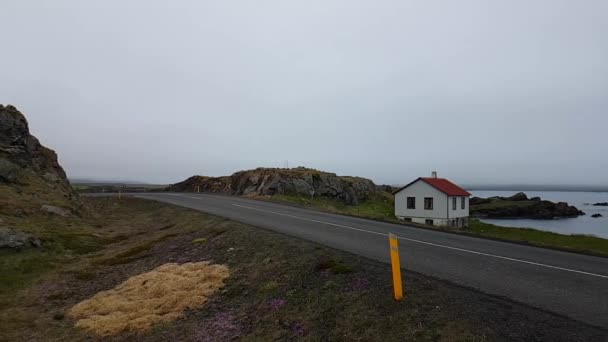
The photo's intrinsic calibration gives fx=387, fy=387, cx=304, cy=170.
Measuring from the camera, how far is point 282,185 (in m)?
55.9

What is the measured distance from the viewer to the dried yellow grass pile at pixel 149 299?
31.9 ft

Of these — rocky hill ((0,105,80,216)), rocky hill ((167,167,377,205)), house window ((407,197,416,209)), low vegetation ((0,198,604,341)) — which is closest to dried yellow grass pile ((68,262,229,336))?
low vegetation ((0,198,604,341))

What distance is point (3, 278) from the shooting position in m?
13.9

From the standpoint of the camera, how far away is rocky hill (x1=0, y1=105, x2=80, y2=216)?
24.7 m

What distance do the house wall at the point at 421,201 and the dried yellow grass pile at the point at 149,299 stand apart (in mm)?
49009

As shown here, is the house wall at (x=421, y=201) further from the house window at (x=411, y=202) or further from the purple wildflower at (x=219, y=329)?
the purple wildflower at (x=219, y=329)

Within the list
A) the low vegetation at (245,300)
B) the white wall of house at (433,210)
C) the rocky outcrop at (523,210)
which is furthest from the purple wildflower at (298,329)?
the rocky outcrop at (523,210)

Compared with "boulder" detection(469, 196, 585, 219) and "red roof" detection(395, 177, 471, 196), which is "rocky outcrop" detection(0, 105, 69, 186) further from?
"boulder" detection(469, 196, 585, 219)

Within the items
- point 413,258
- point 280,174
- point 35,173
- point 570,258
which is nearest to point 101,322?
point 413,258

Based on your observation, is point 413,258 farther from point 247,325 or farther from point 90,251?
point 90,251

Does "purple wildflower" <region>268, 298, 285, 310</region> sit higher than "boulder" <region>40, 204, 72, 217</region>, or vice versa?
"boulder" <region>40, 204, 72, 217</region>

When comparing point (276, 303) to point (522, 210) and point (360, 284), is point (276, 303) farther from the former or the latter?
point (522, 210)

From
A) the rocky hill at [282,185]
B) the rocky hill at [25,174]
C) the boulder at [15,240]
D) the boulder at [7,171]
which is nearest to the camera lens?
the boulder at [15,240]

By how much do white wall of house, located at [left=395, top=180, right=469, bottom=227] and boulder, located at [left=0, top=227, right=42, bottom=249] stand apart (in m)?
49.3
